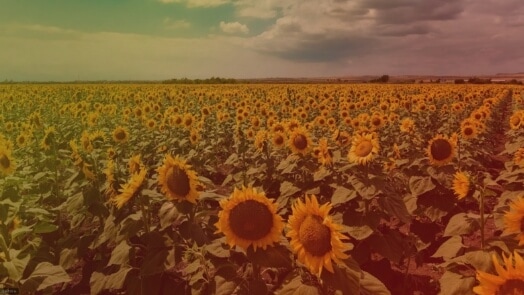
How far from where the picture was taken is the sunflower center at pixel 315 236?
262cm

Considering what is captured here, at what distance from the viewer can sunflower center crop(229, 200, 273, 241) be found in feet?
9.32

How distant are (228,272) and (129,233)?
52.9 inches

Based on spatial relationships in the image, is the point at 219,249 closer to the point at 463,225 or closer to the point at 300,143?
the point at 463,225

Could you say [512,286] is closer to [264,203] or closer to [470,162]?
[264,203]

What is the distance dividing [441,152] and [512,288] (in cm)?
424

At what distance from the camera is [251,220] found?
9.44 ft

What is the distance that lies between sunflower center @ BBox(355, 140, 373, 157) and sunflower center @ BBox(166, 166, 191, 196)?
7.14 ft

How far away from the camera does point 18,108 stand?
20.1 m

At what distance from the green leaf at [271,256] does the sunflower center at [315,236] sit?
0.55 ft

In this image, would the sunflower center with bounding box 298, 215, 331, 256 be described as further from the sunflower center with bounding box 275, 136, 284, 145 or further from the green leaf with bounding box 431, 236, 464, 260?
the sunflower center with bounding box 275, 136, 284, 145

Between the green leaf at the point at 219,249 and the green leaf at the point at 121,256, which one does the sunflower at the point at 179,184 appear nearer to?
the green leaf at the point at 219,249

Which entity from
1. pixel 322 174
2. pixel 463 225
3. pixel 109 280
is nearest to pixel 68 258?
pixel 109 280

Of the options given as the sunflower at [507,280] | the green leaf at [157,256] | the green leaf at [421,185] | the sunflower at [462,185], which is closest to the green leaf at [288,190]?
the green leaf at [421,185]

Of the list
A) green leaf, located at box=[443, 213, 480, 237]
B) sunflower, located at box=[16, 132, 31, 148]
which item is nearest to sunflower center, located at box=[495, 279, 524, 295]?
green leaf, located at box=[443, 213, 480, 237]
